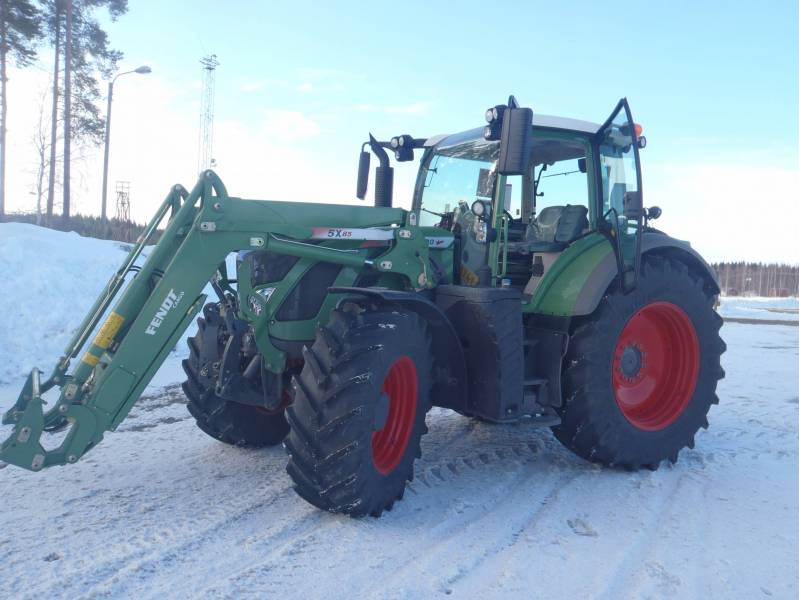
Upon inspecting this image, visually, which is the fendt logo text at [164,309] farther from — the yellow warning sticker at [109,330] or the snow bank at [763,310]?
the snow bank at [763,310]

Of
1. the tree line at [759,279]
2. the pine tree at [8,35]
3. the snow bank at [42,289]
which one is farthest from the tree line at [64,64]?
the tree line at [759,279]

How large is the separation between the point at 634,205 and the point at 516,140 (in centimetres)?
118

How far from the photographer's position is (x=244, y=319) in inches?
173

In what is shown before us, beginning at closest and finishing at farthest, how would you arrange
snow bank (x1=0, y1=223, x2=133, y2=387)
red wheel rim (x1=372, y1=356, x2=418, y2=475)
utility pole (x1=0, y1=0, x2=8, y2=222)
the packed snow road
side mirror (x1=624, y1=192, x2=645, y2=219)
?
the packed snow road < red wheel rim (x1=372, y1=356, x2=418, y2=475) < side mirror (x1=624, y1=192, x2=645, y2=219) < snow bank (x1=0, y1=223, x2=133, y2=387) < utility pole (x1=0, y1=0, x2=8, y2=222)

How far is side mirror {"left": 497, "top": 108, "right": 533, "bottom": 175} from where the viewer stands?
13.9ft

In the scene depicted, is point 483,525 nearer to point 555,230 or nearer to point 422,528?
point 422,528

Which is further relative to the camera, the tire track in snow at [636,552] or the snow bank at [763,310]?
the snow bank at [763,310]

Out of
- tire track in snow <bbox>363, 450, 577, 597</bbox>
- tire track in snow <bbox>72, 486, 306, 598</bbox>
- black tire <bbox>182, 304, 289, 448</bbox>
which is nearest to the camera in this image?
tire track in snow <bbox>72, 486, 306, 598</bbox>

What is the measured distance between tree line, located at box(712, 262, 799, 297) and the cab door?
30.8m

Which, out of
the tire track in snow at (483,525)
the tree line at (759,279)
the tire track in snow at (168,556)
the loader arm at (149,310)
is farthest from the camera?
the tree line at (759,279)

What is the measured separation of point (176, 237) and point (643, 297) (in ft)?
10.7

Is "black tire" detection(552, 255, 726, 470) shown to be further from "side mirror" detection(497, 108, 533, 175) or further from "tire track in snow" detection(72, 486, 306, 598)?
"tire track in snow" detection(72, 486, 306, 598)

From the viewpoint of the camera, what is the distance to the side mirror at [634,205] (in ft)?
16.0

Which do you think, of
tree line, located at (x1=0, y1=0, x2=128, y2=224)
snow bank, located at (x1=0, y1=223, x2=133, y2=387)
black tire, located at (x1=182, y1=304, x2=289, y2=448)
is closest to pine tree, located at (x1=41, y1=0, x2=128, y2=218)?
tree line, located at (x1=0, y1=0, x2=128, y2=224)
